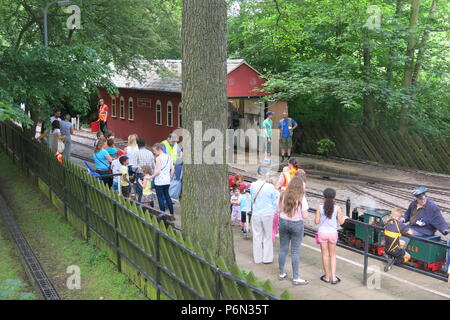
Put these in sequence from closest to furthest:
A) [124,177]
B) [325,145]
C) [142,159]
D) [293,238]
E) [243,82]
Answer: [293,238], [124,177], [142,159], [243,82], [325,145]

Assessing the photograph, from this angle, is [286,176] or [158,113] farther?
[158,113]

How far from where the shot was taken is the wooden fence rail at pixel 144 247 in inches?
221

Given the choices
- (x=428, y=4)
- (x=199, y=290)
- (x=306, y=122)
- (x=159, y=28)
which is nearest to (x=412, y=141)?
(x=306, y=122)

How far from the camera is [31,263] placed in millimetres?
9727

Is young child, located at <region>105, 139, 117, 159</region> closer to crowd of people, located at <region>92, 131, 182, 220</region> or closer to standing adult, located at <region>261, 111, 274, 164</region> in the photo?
crowd of people, located at <region>92, 131, 182, 220</region>

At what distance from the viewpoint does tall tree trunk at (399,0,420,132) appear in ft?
71.5

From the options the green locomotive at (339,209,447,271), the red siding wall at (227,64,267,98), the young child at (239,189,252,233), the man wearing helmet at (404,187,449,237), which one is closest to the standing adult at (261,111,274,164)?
the red siding wall at (227,64,267,98)

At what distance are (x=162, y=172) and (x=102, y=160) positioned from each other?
2.32m

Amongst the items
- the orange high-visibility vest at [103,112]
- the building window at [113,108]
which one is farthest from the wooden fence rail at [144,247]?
the building window at [113,108]

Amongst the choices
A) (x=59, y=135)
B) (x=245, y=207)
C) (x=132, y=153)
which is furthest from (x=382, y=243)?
(x=59, y=135)

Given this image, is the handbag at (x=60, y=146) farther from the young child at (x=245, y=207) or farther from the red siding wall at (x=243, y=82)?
the young child at (x=245, y=207)

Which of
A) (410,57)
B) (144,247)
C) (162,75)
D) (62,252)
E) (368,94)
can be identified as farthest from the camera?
(162,75)

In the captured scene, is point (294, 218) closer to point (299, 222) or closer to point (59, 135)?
point (299, 222)

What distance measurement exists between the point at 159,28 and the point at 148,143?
7.43m
